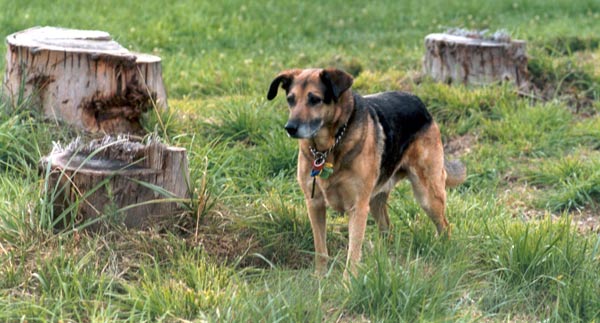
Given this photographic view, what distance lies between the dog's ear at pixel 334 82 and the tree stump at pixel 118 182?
95 cm

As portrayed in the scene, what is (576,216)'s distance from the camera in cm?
707

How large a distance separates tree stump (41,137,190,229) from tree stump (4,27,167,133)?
158cm

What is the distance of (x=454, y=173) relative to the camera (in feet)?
21.7

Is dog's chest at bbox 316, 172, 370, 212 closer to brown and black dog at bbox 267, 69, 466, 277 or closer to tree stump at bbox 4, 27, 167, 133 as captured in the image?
brown and black dog at bbox 267, 69, 466, 277

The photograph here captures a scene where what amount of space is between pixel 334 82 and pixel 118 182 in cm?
136

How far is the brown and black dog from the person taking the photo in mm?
5301

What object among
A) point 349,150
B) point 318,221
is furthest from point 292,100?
point 318,221

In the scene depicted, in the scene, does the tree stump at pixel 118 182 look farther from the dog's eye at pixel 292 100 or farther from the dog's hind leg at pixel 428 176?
the dog's hind leg at pixel 428 176

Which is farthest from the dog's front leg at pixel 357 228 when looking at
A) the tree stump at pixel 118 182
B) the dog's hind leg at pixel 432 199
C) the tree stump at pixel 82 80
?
the tree stump at pixel 82 80

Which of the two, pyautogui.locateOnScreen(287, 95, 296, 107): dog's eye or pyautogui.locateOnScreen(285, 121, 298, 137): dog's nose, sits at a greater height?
pyautogui.locateOnScreen(287, 95, 296, 107): dog's eye

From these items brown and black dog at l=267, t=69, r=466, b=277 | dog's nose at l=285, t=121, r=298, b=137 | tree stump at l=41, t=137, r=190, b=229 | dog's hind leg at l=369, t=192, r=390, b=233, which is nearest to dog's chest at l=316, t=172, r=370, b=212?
brown and black dog at l=267, t=69, r=466, b=277

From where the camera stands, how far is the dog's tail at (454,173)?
21.6 ft

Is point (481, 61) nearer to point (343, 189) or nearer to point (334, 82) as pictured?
point (343, 189)

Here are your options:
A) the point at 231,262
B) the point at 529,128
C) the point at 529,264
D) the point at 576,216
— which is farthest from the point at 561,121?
the point at 231,262
